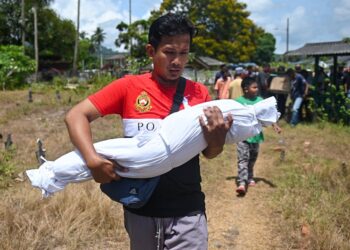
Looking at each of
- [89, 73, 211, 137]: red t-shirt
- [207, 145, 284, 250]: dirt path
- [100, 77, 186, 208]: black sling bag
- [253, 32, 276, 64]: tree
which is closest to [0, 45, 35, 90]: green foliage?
[207, 145, 284, 250]: dirt path

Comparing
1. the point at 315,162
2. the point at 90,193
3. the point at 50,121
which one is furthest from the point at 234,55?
the point at 90,193

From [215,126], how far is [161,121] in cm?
25

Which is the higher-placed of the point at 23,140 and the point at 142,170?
the point at 142,170

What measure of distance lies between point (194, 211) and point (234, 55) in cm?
3734

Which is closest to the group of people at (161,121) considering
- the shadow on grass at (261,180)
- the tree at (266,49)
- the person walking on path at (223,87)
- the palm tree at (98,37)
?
the shadow on grass at (261,180)

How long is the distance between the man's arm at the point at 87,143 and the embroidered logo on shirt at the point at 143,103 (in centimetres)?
20

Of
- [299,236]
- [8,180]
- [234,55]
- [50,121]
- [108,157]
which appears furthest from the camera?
[234,55]

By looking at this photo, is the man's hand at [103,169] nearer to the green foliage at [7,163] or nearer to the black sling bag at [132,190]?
the black sling bag at [132,190]

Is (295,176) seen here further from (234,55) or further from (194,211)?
(234,55)

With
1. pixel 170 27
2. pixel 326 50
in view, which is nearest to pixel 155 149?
pixel 170 27

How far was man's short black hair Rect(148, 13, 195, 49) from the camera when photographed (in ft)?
6.29

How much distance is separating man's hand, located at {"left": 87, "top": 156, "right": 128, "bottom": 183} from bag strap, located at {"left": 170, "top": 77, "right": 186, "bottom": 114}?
349mm

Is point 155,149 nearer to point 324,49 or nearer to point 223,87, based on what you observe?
point 223,87

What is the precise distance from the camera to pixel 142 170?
1.84m
